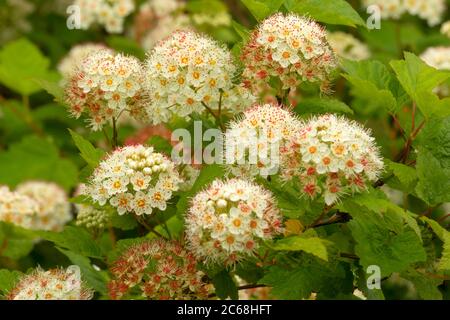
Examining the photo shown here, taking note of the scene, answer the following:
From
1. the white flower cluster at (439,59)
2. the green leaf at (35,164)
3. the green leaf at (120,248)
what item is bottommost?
the green leaf at (120,248)

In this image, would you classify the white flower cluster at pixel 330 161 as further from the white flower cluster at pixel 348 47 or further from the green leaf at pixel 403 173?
the white flower cluster at pixel 348 47

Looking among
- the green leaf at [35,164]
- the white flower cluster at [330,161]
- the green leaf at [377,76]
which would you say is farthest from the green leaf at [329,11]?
the green leaf at [35,164]

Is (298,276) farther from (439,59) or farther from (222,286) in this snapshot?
(439,59)

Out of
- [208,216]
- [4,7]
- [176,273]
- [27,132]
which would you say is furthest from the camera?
[4,7]

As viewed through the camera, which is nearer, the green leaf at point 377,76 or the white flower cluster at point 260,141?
the white flower cluster at point 260,141

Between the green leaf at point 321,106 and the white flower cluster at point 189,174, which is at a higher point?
the green leaf at point 321,106

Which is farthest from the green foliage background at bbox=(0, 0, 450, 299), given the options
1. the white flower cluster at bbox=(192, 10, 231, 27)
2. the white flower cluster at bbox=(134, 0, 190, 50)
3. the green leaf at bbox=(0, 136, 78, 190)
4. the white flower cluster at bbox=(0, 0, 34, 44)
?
the white flower cluster at bbox=(0, 0, 34, 44)
